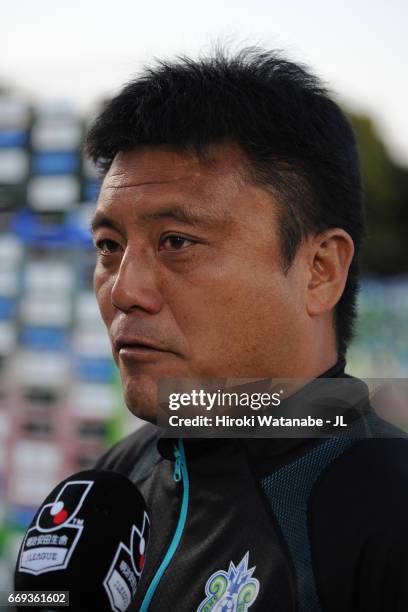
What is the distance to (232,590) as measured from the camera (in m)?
1.20

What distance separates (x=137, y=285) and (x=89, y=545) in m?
0.49

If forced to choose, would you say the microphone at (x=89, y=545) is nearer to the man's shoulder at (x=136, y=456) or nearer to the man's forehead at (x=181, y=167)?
the man's shoulder at (x=136, y=456)

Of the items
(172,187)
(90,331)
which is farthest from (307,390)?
(90,331)

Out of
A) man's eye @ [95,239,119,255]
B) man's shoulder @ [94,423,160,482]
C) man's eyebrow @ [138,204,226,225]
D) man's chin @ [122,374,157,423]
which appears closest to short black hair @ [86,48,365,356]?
man's eyebrow @ [138,204,226,225]

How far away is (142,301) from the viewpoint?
133cm

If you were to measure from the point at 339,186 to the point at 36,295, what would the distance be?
2.61 m

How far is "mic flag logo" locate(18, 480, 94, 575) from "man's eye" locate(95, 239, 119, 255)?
49 centimetres

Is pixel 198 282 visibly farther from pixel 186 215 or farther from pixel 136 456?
pixel 136 456

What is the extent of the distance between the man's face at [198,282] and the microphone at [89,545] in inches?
7.0

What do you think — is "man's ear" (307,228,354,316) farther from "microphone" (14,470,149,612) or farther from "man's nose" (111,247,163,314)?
"microphone" (14,470,149,612)

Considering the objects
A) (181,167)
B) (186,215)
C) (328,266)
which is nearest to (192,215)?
(186,215)

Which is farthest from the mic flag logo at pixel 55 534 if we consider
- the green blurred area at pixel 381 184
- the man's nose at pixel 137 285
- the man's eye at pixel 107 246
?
the green blurred area at pixel 381 184

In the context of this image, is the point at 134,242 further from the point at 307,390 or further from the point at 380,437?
the point at 380,437

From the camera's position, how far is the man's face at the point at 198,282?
134 centimetres
